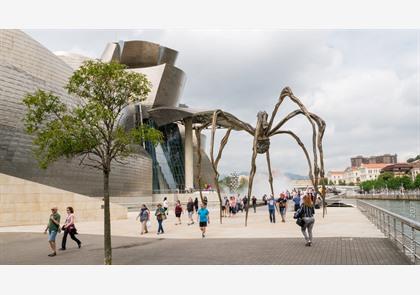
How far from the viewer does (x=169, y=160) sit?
5738 centimetres

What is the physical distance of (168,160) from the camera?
5712cm

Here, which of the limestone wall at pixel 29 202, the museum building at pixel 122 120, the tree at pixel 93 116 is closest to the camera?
the tree at pixel 93 116

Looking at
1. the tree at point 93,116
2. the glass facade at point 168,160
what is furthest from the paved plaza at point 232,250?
the glass facade at point 168,160

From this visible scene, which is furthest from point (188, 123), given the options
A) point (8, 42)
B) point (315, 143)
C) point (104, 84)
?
point (104, 84)

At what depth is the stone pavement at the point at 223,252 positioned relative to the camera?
29.0 feet

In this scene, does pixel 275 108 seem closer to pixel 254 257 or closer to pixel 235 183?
pixel 254 257

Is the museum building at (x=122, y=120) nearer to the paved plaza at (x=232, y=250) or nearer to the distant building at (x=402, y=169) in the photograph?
the paved plaza at (x=232, y=250)

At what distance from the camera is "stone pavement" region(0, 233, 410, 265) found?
8836 millimetres

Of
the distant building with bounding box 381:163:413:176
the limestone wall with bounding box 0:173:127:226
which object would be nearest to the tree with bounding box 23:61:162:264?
the limestone wall with bounding box 0:173:127:226

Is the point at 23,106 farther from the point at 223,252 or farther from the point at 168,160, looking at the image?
the point at 168,160

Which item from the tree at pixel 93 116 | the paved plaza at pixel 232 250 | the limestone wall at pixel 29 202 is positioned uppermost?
the tree at pixel 93 116

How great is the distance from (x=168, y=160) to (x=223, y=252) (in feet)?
155

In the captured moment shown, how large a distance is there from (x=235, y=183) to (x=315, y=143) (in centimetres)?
7794

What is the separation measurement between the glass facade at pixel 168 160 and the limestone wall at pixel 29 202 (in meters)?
28.1
